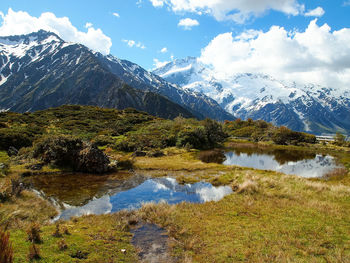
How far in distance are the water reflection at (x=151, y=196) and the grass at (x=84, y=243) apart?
4289mm

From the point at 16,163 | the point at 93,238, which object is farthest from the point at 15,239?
the point at 16,163

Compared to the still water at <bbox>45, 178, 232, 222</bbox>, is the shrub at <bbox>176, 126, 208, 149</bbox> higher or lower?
higher

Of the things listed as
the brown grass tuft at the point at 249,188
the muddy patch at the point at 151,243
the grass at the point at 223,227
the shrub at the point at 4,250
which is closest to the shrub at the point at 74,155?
the grass at the point at 223,227

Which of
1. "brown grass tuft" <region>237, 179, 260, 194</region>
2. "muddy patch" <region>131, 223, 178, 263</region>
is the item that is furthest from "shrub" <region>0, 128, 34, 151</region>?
"brown grass tuft" <region>237, 179, 260, 194</region>

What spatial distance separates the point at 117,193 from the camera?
96.9 ft

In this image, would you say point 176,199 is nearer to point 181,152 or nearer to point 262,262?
point 262,262

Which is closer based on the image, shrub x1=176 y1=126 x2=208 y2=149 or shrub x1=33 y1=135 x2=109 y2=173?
shrub x1=33 y1=135 x2=109 y2=173

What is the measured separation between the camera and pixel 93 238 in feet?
52.8

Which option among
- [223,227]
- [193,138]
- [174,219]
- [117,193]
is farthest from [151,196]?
[193,138]

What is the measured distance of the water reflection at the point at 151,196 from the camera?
2374 cm

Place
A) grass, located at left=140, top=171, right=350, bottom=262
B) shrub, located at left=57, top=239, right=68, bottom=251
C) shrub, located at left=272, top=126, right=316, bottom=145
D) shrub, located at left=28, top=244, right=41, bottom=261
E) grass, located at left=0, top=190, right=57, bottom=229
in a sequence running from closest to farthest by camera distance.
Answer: shrub, located at left=28, top=244, right=41, bottom=261
shrub, located at left=57, top=239, right=68, bottom=251
grass, located at left=140, top=171, right=350, bottom=262
grass, located at left=0, top=190, right=57, bottom=229
shrub, located at left=272, top=126, right=316, bottom=145

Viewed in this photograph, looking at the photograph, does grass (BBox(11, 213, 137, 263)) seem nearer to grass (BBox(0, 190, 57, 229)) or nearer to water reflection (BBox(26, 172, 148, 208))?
grass (BBox(0, 190, 57, 229))

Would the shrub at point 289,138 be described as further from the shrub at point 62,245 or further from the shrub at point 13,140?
the shrub at point 62,245

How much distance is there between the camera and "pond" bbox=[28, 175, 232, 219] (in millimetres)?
24509
